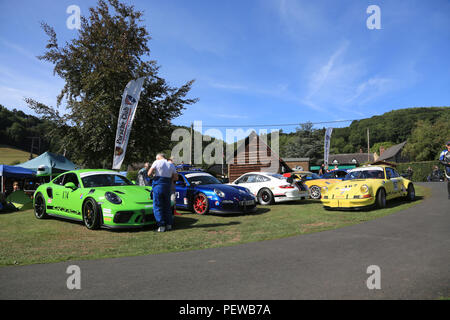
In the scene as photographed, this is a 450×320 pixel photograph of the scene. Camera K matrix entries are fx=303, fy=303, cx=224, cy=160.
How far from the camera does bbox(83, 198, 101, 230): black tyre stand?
706 centimetres

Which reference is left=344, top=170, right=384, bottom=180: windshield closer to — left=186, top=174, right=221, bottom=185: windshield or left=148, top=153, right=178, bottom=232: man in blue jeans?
left=186, top=174, right=221, bottom=185: windshield

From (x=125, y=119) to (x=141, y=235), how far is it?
7.99 m

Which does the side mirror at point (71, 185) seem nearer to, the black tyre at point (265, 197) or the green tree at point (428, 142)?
the black tyre at point (265, 197)

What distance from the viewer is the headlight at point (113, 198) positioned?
700cm

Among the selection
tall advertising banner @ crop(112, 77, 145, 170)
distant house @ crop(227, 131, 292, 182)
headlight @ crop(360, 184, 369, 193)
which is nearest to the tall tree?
tall advertising banner @ crop(112, 77, 145, 170)

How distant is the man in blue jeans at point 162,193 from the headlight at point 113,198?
839 millimetres

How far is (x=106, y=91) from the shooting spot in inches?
622

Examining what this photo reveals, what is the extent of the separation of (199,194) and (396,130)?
12255 cm

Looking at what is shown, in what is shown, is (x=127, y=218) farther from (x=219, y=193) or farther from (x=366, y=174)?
(x=366, y=174)

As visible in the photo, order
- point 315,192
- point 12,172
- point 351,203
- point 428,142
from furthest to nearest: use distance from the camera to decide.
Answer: point 428,142 < point 12,172 < point 315,192 < point 351,203

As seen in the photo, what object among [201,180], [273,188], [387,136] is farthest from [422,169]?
[387,136]

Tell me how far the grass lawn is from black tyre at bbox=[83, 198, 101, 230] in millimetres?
Result: 185
